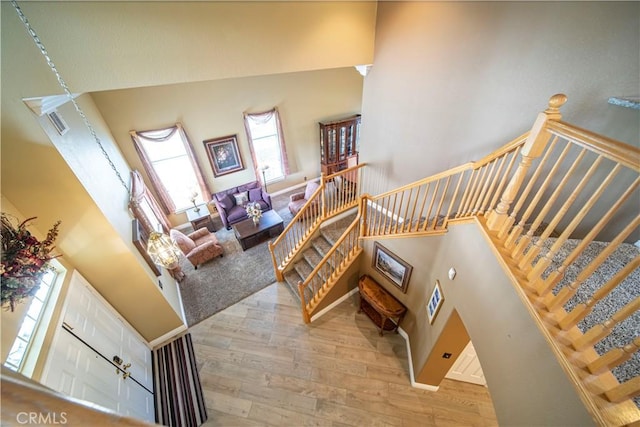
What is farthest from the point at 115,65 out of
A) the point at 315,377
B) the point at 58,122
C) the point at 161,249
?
the point at 315,377

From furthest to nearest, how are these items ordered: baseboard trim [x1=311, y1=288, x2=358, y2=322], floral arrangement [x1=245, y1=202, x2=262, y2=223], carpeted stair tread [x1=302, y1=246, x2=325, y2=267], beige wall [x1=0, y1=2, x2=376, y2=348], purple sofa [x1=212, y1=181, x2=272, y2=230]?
purple sofa [x1=212, y1=181, x2=272, y2=230] < floral arrangement [x1=245, y1=202, x2=262, y2=223] < carpeted stair tread [x1=302, y1=246, x2=325, y2=267] < baseboard trim [x1=311, y1=288, x2=358, y2=322] < beige wall [x1=0, y1=2, x2=376, y2=348]

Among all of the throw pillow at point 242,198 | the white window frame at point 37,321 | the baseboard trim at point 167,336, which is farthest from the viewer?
the throw pillow at point 242,198

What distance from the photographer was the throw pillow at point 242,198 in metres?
6.61

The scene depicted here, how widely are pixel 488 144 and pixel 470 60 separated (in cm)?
91

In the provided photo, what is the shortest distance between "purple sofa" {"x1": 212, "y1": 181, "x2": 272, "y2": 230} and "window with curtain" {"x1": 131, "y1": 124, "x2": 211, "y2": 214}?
45cm

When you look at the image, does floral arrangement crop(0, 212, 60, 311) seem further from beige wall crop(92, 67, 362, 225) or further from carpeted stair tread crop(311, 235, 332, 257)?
beige wall crop(92, 67, 362, 225)

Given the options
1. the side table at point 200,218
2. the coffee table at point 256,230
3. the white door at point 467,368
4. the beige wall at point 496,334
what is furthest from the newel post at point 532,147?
the side table at point 200,218

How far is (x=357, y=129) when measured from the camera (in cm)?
761

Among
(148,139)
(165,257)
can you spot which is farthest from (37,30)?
(148,139)

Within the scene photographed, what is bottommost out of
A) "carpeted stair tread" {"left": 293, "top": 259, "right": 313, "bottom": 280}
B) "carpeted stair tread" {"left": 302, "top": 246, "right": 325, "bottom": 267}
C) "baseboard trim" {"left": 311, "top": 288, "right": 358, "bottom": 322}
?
"baseboard trim" {"left": 311, "top": 288, "right": 358, "bottom": 322}

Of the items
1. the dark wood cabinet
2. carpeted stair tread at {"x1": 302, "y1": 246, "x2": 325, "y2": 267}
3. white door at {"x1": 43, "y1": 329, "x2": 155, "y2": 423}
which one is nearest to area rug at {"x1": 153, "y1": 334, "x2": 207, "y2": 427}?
white door at {"x1": 43, "y1": 329, "x2": 155, "y2": 423}

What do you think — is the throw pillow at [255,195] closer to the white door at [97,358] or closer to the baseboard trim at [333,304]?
the baseboard trim at [333,304]

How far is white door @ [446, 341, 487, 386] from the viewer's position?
3126mm

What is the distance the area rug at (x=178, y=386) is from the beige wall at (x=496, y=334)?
10.1 feet
